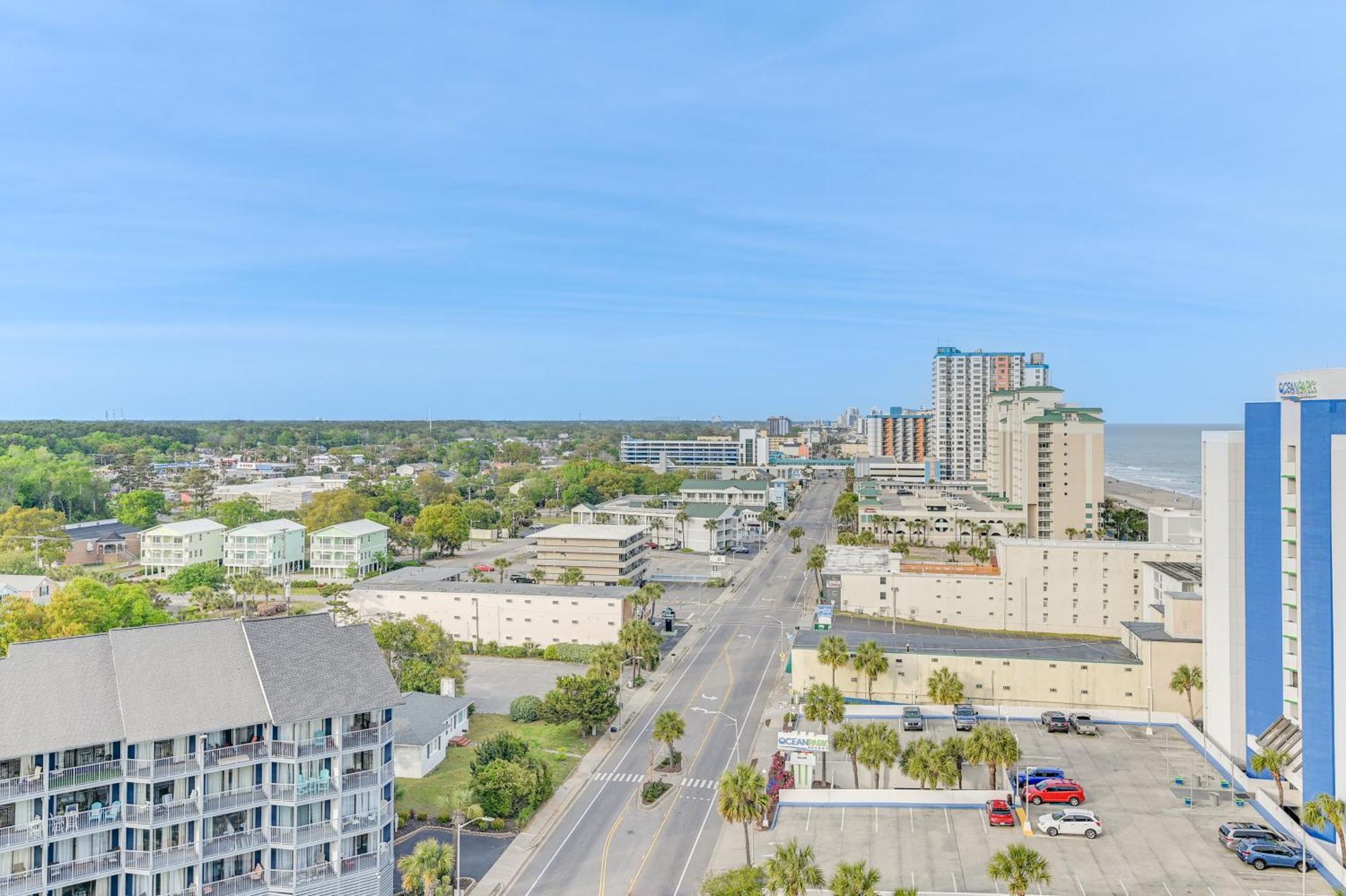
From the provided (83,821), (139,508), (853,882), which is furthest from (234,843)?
(139,508)

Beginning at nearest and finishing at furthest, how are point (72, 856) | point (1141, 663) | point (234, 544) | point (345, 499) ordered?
1. point (72, 856)
2. point (1141, 663)
3. point (234, 544)
4. point (345, 499)

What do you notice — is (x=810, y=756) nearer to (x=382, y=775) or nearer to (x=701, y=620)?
(x=382, y=775)

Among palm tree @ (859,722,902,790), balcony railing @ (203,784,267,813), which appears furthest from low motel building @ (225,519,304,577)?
palm tree @ (859,722,902,790)

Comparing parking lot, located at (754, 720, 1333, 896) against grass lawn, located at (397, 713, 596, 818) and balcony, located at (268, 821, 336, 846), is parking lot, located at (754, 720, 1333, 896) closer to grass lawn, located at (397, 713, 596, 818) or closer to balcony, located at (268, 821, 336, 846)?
grass lawn, located at (397, 713, 596, 818)

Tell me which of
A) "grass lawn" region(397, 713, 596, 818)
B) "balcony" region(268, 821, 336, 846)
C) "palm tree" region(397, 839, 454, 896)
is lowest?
"grass lawn" region(397, 713, 596, 818)

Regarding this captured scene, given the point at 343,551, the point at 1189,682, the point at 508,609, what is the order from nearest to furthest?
the point at 1189,682 < the point at 508,609 < the point at 343,551

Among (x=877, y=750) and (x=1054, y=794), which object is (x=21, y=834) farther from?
(x=1054, y=794)

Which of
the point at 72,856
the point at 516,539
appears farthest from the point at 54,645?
the point at 516,539
